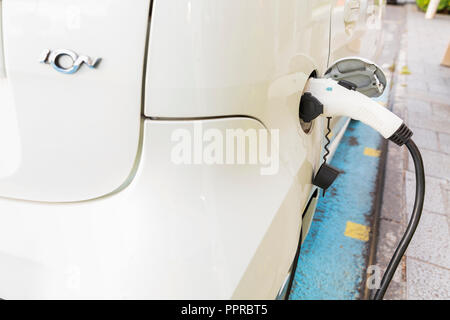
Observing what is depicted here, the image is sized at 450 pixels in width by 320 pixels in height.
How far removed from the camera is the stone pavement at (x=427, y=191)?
167cm

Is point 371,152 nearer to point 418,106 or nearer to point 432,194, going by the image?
point 432,194

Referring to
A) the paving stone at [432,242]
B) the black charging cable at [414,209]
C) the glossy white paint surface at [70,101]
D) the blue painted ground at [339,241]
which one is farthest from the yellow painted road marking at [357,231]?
the glossy white paint surface at [70,101]

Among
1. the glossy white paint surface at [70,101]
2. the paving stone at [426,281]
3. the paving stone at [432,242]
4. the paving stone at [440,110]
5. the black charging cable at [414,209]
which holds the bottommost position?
the paving stone at [440,110]

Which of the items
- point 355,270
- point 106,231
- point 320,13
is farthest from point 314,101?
point 355,270

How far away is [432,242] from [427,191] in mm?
583

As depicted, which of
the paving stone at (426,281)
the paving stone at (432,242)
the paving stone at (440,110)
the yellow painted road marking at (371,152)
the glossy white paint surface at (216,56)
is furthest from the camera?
the paving stone at (440,110)

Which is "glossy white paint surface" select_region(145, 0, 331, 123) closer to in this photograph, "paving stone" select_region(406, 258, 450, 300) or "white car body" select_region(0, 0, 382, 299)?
"white car body" select_region(0, 0, 382, 299)

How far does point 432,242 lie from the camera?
190 cm

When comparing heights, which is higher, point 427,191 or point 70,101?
point 70,101

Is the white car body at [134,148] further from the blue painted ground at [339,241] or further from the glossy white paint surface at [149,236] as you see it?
the blue painted ground at [339,241]

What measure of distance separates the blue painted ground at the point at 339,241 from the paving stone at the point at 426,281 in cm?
21

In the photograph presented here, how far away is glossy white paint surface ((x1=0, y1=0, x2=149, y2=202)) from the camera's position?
0.65 m

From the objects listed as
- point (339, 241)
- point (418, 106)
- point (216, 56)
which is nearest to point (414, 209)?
point (339, 241)

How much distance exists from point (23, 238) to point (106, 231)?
204 mm
